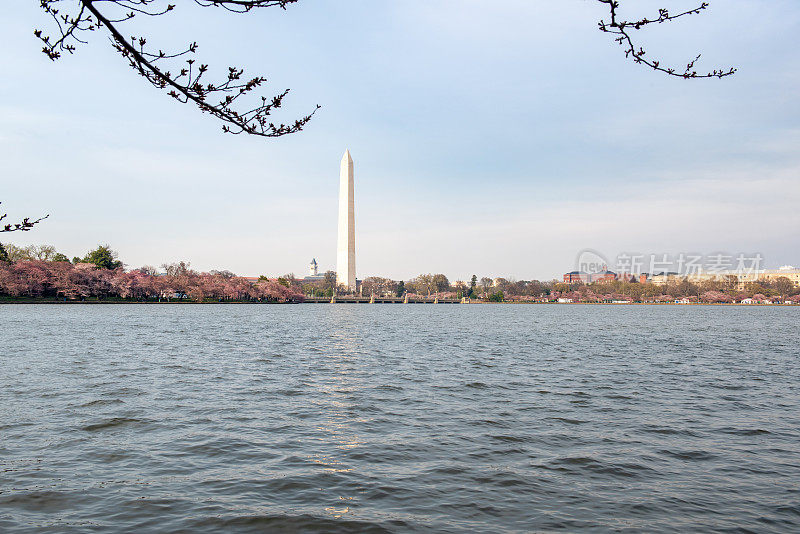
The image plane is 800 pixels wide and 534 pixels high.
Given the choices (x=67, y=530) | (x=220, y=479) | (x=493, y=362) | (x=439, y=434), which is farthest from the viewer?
(x=493, y=362)

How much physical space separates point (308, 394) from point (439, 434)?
6.11 metres

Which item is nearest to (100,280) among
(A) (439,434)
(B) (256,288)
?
(B) (256,288)

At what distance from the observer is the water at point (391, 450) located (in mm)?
7562

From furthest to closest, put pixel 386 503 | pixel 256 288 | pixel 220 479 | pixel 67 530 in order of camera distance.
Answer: pixel 256 288 < pixel 220 479 < pixel 386 503 < pixel 67 530

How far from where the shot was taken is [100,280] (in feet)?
358

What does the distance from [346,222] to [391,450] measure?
114220mm

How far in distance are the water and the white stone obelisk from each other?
102 m

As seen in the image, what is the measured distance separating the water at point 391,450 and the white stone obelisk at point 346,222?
101944mm

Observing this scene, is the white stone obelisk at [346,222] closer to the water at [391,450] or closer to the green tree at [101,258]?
the green tree at [101,258]

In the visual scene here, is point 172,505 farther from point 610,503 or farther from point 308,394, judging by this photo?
point 308,394

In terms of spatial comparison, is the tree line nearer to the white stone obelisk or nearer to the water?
the white stone obelisk

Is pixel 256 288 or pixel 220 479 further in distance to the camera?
pixel 256 288

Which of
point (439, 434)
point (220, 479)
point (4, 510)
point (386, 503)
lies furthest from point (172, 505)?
point (439, 434)

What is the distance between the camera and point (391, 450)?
10.7 metres
